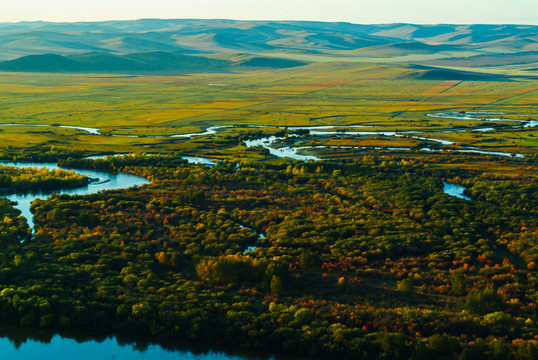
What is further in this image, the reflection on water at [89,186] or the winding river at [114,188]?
the reflection on water at [89,186]

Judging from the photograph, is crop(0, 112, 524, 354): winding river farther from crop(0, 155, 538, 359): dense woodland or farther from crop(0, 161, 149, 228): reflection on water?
crop(0, 155, 538, 359): dense woodland

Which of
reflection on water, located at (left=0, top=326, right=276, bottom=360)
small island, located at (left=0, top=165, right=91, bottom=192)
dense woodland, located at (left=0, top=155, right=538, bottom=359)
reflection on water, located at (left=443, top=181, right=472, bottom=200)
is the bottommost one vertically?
reflection on water, located at (left=0, top=326, right=276, bottom=360)

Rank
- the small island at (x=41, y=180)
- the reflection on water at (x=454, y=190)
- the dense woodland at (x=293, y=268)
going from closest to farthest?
the dense woodland at (x=293, y=268)
the reflection on water at (x=454, y=190)
the small island at (x=41, y=180)

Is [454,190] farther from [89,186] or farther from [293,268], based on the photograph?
[89,186]

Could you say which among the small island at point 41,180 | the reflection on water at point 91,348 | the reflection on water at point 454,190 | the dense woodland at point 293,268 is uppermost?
the dense woodland at point 293,268

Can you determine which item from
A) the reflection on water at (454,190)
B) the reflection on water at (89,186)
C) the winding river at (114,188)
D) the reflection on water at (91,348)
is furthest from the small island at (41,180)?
the reflection on water at (454,190)

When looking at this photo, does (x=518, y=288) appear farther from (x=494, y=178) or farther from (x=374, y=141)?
(x=374, y=141)

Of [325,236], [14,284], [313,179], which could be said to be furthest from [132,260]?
[313,179]

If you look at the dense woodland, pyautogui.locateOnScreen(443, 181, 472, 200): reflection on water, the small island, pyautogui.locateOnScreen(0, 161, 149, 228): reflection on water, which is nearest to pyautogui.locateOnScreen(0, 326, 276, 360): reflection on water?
the dense woodland

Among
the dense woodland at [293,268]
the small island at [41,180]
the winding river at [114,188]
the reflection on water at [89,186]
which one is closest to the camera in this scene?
the dense woodland at [293,268]

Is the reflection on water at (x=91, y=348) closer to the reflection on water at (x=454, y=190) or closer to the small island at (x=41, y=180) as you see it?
the small island at (x=41, y=180)
